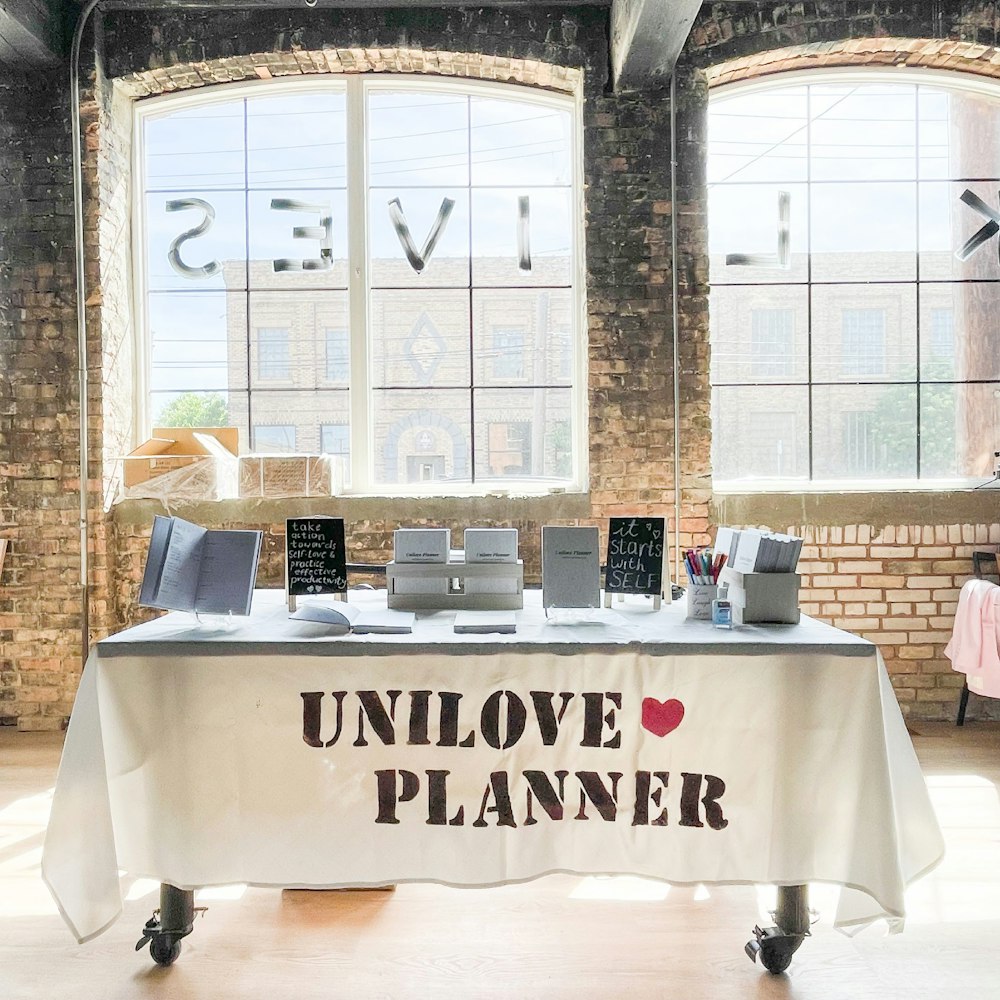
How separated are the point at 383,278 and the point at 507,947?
10.6 feet

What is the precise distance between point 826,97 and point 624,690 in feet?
12.2

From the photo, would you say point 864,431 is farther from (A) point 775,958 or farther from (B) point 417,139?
(A) point 775,958

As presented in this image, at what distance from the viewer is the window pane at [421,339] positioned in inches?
169

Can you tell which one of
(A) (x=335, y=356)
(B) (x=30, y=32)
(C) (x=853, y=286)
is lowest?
(A) (x=335, y=356)

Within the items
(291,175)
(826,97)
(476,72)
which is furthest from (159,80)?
(826,97)

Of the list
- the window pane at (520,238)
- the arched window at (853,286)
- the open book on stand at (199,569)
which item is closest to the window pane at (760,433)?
the arched window at (853,286)

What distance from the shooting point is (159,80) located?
417cm

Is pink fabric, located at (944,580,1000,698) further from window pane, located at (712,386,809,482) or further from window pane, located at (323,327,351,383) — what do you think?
window pane, located at (323,327,351,383)

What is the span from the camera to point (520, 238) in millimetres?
4270

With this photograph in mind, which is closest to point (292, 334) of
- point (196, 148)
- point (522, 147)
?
point (196, 148)

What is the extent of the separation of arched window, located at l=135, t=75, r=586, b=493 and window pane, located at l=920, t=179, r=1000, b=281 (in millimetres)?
1837

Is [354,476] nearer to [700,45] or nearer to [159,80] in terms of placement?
[159,80]

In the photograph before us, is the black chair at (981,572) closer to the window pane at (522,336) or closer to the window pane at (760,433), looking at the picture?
the window pane at (760,433)

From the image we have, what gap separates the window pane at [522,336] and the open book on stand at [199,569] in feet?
7.50
